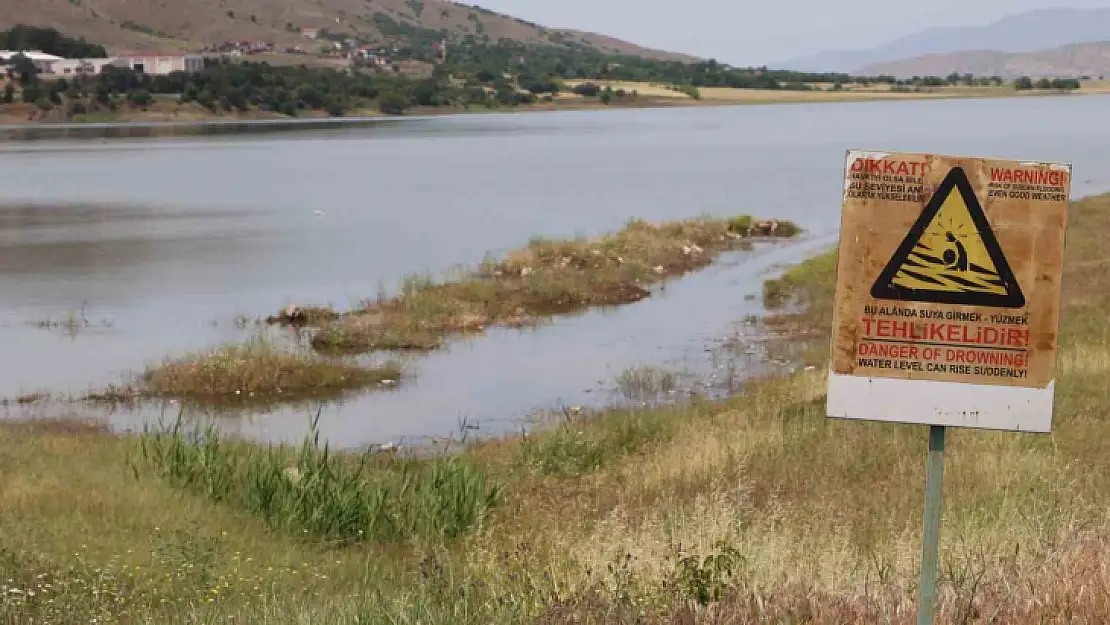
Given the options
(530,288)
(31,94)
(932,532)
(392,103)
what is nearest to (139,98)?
(31,94)

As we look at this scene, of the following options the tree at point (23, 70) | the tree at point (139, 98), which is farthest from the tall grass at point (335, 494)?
the tree at point (23, 70)

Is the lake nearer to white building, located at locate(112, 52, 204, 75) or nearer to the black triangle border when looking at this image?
the black triangle border

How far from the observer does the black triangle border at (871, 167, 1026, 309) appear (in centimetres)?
448

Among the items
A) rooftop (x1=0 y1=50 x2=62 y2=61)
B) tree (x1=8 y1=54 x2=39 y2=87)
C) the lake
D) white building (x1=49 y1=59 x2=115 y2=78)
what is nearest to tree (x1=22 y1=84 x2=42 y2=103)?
tree (x1=8 y1=54 x2=39 y2=87)

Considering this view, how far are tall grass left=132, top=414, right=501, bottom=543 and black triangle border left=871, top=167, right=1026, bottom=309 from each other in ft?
16.7

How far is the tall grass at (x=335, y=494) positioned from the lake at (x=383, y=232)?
5.60m

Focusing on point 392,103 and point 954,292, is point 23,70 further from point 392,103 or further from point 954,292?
point 954,292

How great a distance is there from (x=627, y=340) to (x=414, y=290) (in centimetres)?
610

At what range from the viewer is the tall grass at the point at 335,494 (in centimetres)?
970

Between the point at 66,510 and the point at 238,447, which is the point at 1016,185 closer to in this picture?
the point at 66,510

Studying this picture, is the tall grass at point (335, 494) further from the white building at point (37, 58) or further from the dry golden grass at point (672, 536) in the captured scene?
the white building at point (37, 58)

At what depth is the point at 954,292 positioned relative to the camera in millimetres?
4508

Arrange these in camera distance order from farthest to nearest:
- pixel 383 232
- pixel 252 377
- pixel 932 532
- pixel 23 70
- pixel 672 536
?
pixel 23 70, pixel 383 232, pixel 252 377, pixel 672 536, pixel 932 532

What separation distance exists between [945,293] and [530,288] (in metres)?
24.1
